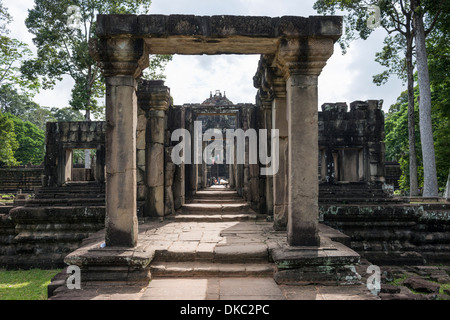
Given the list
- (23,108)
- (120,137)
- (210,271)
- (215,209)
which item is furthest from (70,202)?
(23,108)

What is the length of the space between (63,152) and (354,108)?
1195cm

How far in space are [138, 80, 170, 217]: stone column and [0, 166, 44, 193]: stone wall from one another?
69.3 ft

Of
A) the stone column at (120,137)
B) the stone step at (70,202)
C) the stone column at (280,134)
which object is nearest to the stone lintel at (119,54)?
the stone column at (120,137)

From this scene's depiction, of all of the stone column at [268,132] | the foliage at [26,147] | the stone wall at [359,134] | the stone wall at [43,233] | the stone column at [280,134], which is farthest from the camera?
the foliage at [26,147]

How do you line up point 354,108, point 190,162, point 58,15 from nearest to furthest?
point 190,162, point 354,108, point 58,15

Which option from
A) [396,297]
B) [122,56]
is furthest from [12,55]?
[396,297]

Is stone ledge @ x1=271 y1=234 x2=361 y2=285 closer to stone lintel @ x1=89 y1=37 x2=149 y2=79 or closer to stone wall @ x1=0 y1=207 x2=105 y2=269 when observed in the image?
stone lintel @ x1=89 y1=37 x2=149 y2=79

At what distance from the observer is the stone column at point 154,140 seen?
6566 mm

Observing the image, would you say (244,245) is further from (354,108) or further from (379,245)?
(354,108)

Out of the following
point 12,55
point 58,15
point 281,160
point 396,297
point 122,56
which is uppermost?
point 58,15

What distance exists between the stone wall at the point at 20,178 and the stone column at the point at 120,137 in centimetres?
2360

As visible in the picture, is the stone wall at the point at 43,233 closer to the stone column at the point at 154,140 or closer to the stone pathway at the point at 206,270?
the stone column at the point at 154,140

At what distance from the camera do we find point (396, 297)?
3662mm

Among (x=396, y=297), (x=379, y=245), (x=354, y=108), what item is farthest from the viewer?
(x=354, y=108)
